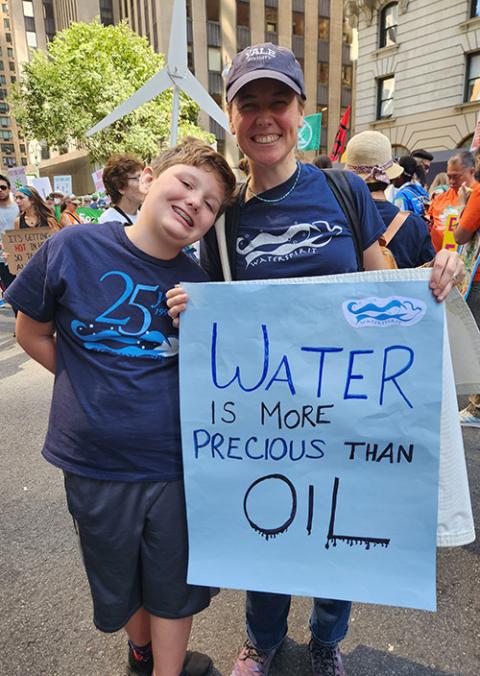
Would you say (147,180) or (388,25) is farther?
(388,25)

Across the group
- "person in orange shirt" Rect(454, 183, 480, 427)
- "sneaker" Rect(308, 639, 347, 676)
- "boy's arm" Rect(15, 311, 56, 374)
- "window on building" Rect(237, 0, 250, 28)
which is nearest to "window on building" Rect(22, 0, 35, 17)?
"window on building" Rect(237, 0, 250, 28)

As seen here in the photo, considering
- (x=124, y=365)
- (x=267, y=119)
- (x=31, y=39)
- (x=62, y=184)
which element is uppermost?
(x=31, y=39)

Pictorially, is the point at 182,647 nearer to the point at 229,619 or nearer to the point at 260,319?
the point at 229,619

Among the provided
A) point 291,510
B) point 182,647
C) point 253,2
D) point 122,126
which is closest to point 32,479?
point 182,647

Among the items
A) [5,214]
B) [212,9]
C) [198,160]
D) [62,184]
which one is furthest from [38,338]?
[212,9]

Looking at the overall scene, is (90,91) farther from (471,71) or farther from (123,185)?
(123,185)

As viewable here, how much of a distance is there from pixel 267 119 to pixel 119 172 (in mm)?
2827

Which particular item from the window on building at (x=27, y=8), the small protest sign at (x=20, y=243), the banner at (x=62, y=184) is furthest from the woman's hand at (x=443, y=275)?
the window on building at (x=27, y=8)

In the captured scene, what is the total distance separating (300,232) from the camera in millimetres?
1366

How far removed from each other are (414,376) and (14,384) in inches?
174

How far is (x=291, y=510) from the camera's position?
1321mm

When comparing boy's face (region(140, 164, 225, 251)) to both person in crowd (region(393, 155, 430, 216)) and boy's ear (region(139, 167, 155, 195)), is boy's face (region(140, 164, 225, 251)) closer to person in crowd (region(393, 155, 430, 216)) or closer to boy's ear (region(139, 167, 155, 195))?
boy's ear (region(139, 167, 155, 195))

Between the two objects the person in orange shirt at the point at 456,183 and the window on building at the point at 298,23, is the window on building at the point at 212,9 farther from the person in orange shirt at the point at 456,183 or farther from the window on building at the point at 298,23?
the person in orange shirt at the point at 456,183

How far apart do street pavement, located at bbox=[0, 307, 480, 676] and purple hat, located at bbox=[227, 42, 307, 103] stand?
75.5 inches
